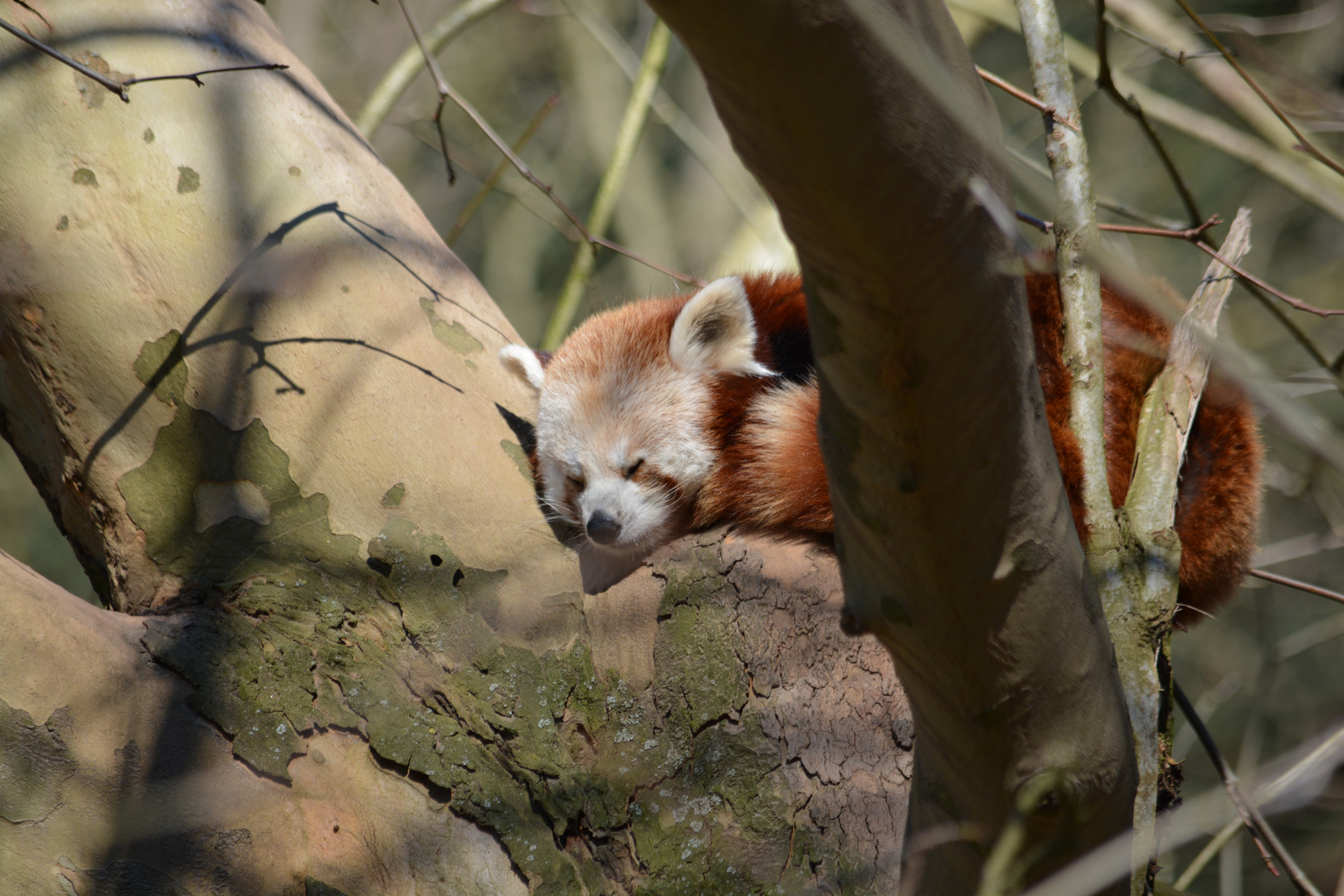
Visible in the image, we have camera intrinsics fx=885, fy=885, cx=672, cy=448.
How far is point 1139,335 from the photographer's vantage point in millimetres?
1987

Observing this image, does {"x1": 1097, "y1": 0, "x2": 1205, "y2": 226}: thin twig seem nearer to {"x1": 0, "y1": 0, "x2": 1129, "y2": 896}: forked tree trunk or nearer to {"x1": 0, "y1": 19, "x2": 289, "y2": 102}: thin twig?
{"x1": 0, "y1": 0, "x2": 1129, "y2": 896}: forked tree trunk

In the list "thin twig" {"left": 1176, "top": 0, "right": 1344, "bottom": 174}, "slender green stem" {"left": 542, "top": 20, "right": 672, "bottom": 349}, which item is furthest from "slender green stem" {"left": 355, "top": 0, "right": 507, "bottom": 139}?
"thin twig" {"left": 1176, "top": 0, "right": 1344, "bottom": 174}

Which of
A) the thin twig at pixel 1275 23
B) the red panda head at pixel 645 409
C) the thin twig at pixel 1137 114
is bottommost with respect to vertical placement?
the red panda head at pixel 645 409

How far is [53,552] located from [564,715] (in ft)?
20.8

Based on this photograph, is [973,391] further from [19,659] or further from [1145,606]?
[19,659]

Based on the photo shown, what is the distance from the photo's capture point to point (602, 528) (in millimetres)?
2113

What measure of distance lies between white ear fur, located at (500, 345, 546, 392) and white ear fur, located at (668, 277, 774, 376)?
0.39 metres

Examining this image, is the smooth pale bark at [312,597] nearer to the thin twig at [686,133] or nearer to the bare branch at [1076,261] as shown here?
the bare branch at [1076,261]

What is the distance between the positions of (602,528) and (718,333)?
707 mm

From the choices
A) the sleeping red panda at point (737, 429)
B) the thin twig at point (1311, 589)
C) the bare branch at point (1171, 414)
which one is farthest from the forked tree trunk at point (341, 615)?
the thin twig at point (1311, 589)

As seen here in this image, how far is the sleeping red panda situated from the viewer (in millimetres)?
→ 1938

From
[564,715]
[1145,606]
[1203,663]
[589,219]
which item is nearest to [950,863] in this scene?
[1145,606]

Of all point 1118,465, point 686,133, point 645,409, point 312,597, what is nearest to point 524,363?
point 645,409

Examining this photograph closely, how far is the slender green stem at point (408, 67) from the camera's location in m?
3.20
